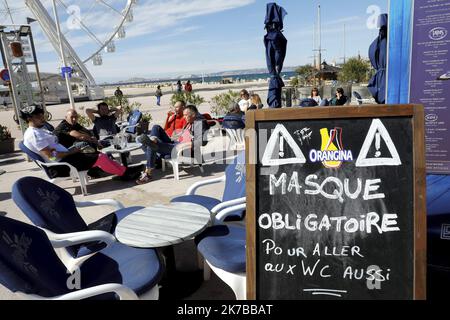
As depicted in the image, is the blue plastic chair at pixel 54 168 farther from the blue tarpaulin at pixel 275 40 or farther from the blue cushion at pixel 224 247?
the blue tarpaulin at pixel 275 40

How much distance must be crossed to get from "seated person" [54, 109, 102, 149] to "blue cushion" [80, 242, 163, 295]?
374 cm

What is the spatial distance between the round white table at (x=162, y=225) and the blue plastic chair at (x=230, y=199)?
204 mm

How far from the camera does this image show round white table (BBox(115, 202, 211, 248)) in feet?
6.95

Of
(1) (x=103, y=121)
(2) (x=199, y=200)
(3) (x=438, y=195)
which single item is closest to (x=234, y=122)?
(1) (x=103, y=121)

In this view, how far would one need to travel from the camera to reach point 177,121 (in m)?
6.46

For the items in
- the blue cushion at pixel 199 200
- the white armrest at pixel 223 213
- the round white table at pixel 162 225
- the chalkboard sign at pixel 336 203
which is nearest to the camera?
the chalkboard sign at pixel 336 203

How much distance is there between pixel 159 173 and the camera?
19.9 ft

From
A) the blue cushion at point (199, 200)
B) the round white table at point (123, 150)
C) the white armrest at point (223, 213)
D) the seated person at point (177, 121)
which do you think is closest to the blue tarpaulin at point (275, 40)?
the seated person at point (177, 121)

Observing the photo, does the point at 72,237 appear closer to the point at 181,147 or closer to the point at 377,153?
the point at 377,153

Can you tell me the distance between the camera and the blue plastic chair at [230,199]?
2.70 meters

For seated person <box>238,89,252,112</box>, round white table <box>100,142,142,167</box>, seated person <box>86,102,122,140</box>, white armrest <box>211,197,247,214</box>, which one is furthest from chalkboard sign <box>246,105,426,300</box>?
seated person <box>238,89,252,112</box>

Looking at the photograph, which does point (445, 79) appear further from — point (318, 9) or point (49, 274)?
point (318, 9)
